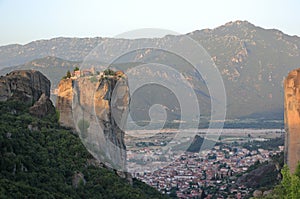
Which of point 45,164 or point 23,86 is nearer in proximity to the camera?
point 45,164

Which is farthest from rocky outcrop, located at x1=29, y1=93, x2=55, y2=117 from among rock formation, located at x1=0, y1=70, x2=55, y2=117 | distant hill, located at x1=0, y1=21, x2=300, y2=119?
distant hill, located at x1=0, y1=21, x2=300, y2=119

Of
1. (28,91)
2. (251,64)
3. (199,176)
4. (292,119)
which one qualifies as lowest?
(199,176)

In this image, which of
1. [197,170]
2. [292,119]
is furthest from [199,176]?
[292,119]

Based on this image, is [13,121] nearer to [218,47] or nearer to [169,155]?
[169,155]

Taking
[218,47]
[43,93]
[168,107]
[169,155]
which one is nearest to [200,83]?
[168,107]

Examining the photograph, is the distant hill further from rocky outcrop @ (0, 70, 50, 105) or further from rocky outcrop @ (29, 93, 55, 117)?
rocky outcrop @ (29, 93, 55, 117)

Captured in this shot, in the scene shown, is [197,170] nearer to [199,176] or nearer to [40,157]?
[199,176]

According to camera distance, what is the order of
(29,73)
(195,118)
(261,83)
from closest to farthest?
1. (29,73)
2. (195,118)
3. (261,83)

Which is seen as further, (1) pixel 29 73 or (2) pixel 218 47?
(2) pixel 218 47
